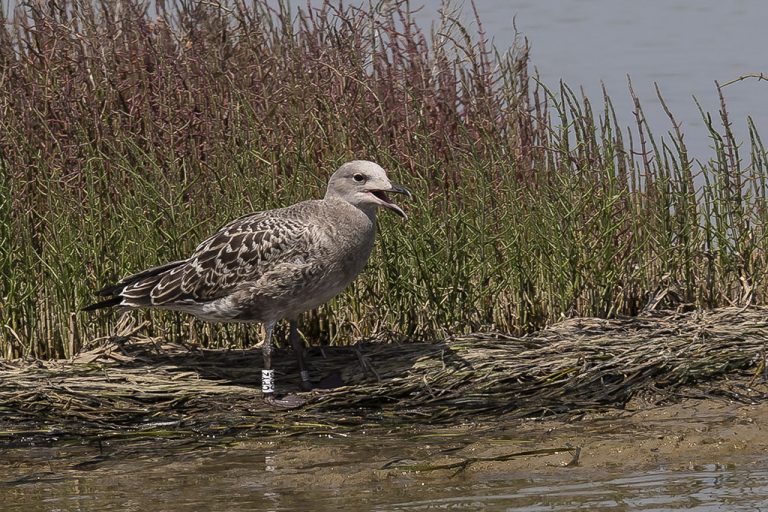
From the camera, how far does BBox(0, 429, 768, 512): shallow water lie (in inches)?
235

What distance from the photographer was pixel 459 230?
28.9 feet

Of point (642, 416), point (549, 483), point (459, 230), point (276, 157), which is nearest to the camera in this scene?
point (549, 483)

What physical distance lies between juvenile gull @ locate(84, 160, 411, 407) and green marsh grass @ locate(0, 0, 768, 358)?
2.36 feet

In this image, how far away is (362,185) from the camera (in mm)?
7781

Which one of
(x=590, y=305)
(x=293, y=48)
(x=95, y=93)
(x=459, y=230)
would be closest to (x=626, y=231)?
(x=590, y=305)

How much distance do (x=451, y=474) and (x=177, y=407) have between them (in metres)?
2.00

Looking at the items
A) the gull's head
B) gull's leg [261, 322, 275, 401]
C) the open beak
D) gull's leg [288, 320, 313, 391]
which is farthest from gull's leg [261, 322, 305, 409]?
the open beak

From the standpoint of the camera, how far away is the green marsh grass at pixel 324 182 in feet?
28.6

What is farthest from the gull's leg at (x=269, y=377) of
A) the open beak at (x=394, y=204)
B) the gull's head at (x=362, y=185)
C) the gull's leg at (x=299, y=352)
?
the open beak at (x=394, y=204)

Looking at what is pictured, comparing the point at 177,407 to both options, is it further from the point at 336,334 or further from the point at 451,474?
the point at 451,474

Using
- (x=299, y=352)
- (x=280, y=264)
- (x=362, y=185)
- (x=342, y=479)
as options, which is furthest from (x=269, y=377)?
(x=342, y=479)

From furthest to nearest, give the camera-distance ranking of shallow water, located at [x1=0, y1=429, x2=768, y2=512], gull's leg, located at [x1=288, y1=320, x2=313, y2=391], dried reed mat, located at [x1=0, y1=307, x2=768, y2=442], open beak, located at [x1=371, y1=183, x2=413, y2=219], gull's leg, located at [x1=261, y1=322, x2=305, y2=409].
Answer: gull's leg, located at [x1=288, y1=320, x2=313, y2=391] < gull's leg, located at [x1=261, y1=322, x2=305, y2=409] < dried reed mat, located at [x1=0, y1=307, x2=768, y2=442] < open beak, located at [x1=371, y1=183, x2=413, y2=219] < shallow water, located at [x1=0, y1=429, x2=768, y2=512]

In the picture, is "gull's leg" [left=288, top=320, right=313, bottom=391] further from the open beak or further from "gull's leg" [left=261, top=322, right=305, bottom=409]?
the open beak

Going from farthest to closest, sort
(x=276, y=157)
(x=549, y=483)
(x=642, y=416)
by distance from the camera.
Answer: (x=276, y=157)
(x=642, y=416)
(x=549, y=483)
